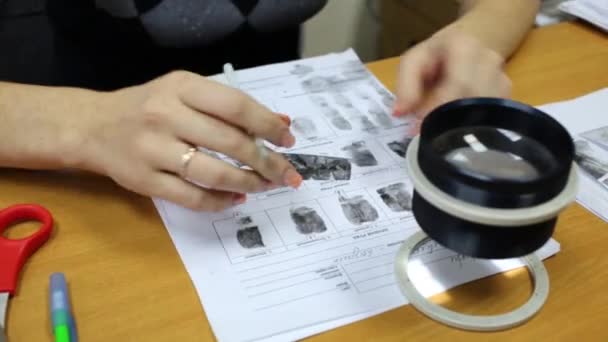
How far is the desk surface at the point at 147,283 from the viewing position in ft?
1.52

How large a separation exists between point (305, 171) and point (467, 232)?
0.23m

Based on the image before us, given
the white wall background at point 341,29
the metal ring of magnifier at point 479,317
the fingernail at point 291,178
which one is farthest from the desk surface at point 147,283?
the white wall background at point 341,29

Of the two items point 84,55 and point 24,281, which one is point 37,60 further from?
point 24,281

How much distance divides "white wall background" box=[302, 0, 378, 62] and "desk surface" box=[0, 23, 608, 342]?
112 cm

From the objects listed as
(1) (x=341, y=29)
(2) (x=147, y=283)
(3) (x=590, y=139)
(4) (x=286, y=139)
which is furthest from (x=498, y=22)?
(1) (x=341, y=29)

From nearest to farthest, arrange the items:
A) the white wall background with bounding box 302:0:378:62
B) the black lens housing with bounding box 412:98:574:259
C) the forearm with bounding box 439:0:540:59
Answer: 1. the black lens housing with bounding box 412:98:574:259
2. the forearm with bounding box 439:0:540:59
3. the white wall background with bounding box 302:0:378:62

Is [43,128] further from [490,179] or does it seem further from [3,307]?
[490,179]

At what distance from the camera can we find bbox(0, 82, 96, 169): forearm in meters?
0.56

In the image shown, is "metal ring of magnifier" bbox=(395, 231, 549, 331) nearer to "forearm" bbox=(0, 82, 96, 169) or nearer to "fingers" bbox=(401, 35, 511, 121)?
"fingers" bbox=(401, 35, 511, 121)

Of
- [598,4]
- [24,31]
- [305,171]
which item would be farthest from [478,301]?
[24,31]

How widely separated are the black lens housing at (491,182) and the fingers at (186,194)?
6.8 inches

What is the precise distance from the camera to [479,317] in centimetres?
47

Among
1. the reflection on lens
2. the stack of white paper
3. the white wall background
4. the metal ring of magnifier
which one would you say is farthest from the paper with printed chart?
the white wall background

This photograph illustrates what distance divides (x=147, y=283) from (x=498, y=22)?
0.51m
